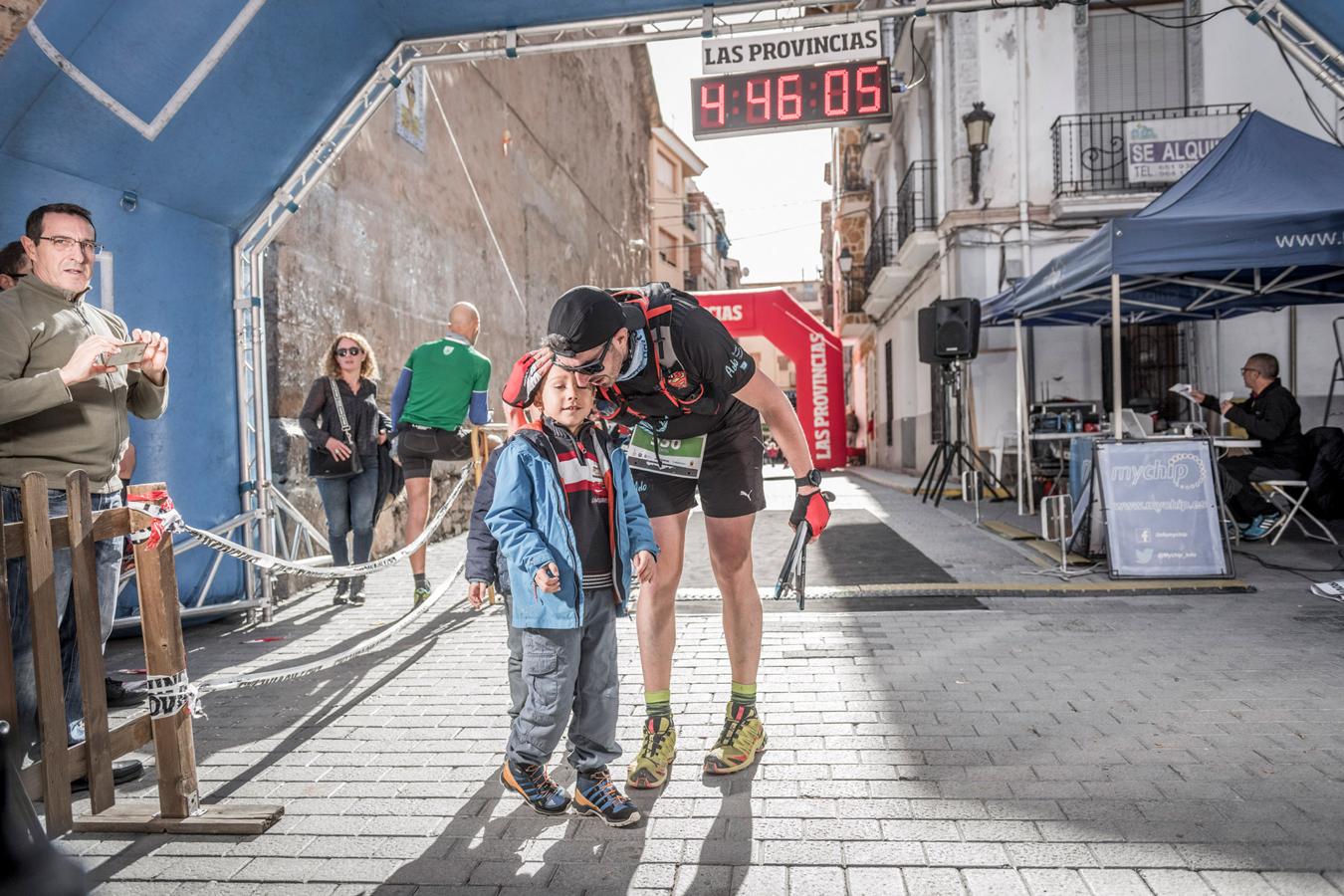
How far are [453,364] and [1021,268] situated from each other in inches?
433

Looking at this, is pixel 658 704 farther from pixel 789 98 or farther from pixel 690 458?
pixel 789 98

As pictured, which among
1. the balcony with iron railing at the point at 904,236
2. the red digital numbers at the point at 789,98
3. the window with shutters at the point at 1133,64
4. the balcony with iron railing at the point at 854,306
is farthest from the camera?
the balcony with iron railing at the point at 854,306

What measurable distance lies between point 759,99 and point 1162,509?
5.27 meters

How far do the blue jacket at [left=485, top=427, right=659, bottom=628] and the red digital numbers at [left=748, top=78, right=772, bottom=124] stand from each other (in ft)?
22.8

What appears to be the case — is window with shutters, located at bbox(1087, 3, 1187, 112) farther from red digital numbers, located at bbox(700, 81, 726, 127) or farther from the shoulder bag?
the shoulder bag

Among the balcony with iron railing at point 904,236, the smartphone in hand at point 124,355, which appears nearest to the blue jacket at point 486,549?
the smartphone in hand at point 124,355

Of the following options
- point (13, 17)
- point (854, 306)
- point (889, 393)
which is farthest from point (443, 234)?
point (854, 306)

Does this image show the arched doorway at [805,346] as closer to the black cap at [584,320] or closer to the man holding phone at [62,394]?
the man holding phone at [62,394]

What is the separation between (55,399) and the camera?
2967mm

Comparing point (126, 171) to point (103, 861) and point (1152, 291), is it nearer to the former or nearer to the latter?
point (103, 861)

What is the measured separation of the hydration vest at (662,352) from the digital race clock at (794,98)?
639 cm

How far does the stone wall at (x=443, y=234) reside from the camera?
23.4 feet

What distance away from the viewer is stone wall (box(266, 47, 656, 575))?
7141 mm

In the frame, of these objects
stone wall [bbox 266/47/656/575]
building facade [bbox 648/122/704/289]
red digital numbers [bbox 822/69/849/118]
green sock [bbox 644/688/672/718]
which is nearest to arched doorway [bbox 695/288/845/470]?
stone wall [bbox 266/47/656/575]
